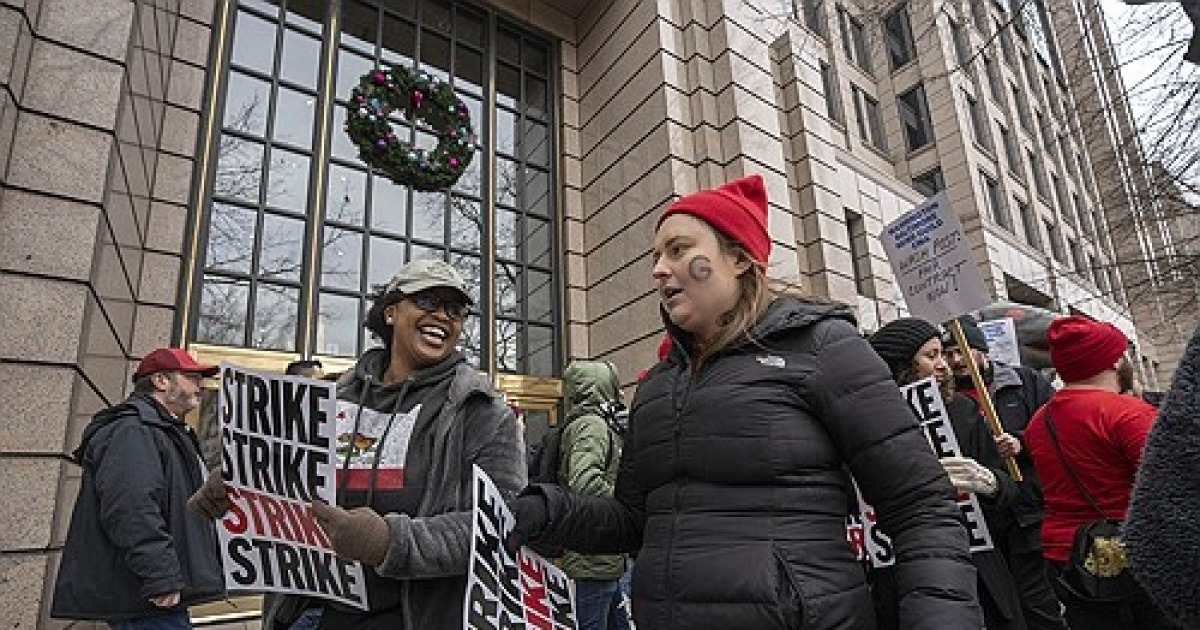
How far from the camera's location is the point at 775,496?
1740mm

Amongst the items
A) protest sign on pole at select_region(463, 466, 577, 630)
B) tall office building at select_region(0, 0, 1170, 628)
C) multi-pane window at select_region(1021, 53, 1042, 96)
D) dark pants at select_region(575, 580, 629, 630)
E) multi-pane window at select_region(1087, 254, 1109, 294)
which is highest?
multi-pane window at select_region(1021, 53, 1042, 96)

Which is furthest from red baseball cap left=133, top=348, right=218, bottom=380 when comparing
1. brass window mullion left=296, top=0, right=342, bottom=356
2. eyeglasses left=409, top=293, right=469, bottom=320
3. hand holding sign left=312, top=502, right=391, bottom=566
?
brass window mullion left=296, top=0, right=342, bottom=356

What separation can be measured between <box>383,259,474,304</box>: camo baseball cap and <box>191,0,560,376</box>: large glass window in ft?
20.4

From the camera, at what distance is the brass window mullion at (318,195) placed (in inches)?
326

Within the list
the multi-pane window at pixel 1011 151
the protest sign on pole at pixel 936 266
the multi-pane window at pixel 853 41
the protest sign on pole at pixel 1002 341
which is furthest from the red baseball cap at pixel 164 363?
the multi-pane window at pixel 1011 151

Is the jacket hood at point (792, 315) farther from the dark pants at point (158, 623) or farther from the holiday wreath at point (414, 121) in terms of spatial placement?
the holiday wreath at point (414, 121)

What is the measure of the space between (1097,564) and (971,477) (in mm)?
587

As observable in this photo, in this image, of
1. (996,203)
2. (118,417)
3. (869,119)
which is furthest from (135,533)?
(996,203)

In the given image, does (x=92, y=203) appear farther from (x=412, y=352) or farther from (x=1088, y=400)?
(x=1088, y=400)

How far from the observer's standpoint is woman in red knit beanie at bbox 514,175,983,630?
64.2 inches

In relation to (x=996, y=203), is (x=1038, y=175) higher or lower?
higher

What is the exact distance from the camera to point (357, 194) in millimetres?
9219

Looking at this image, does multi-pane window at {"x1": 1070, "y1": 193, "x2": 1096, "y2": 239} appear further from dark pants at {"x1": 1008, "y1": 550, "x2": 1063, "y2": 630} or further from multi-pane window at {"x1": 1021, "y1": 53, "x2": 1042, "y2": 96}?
dark pants at {"x1": 1008, "y1": 550, "x2": 1063, "y2": 630}

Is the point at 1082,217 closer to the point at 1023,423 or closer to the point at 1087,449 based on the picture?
the point at 1023,423
